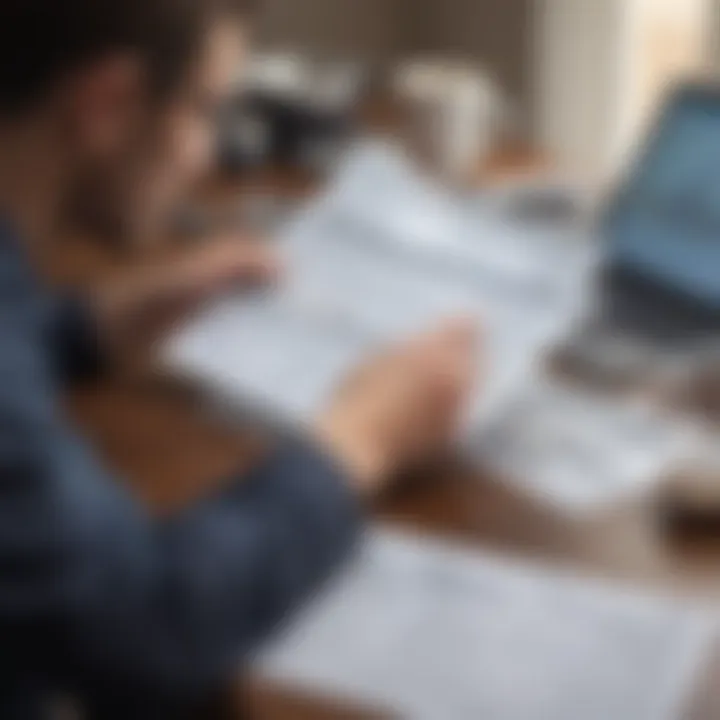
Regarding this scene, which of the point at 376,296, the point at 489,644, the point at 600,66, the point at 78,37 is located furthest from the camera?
the point at 600,66

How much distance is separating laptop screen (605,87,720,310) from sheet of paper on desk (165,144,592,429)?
0.06 metres

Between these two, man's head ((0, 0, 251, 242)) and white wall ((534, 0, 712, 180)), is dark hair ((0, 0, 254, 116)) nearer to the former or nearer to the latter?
man's head ((0, 0, 251, 242))

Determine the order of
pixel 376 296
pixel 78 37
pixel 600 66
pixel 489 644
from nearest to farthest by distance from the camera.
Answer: pixel 489 644 < pixel 78 37 < pixel 376 296 < pixel 600 66

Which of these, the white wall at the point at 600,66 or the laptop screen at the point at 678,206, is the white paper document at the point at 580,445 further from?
the white wall at the point at 600,66

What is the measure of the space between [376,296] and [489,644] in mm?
447

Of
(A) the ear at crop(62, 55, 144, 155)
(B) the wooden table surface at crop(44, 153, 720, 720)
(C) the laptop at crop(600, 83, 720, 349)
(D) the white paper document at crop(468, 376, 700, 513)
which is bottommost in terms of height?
(B) the wooden table surface at crop(44, 153, 720, 720)

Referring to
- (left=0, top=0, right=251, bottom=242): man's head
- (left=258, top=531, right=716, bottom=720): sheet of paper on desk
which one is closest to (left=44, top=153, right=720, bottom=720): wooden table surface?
(left=258, top=531, right=716, bottom=720): sheet of paper on desk

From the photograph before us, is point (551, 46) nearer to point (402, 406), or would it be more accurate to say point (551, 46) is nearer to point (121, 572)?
point (402, 406)

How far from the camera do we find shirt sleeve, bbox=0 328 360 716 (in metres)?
0.82

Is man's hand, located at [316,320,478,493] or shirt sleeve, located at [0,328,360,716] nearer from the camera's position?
shirt sleeve, located at [0,328,360,716]

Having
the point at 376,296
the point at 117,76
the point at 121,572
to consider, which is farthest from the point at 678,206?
the point at 121,572

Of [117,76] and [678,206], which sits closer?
[117,76]

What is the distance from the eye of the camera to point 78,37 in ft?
3.20

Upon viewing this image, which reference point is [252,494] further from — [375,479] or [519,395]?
[519,395]
